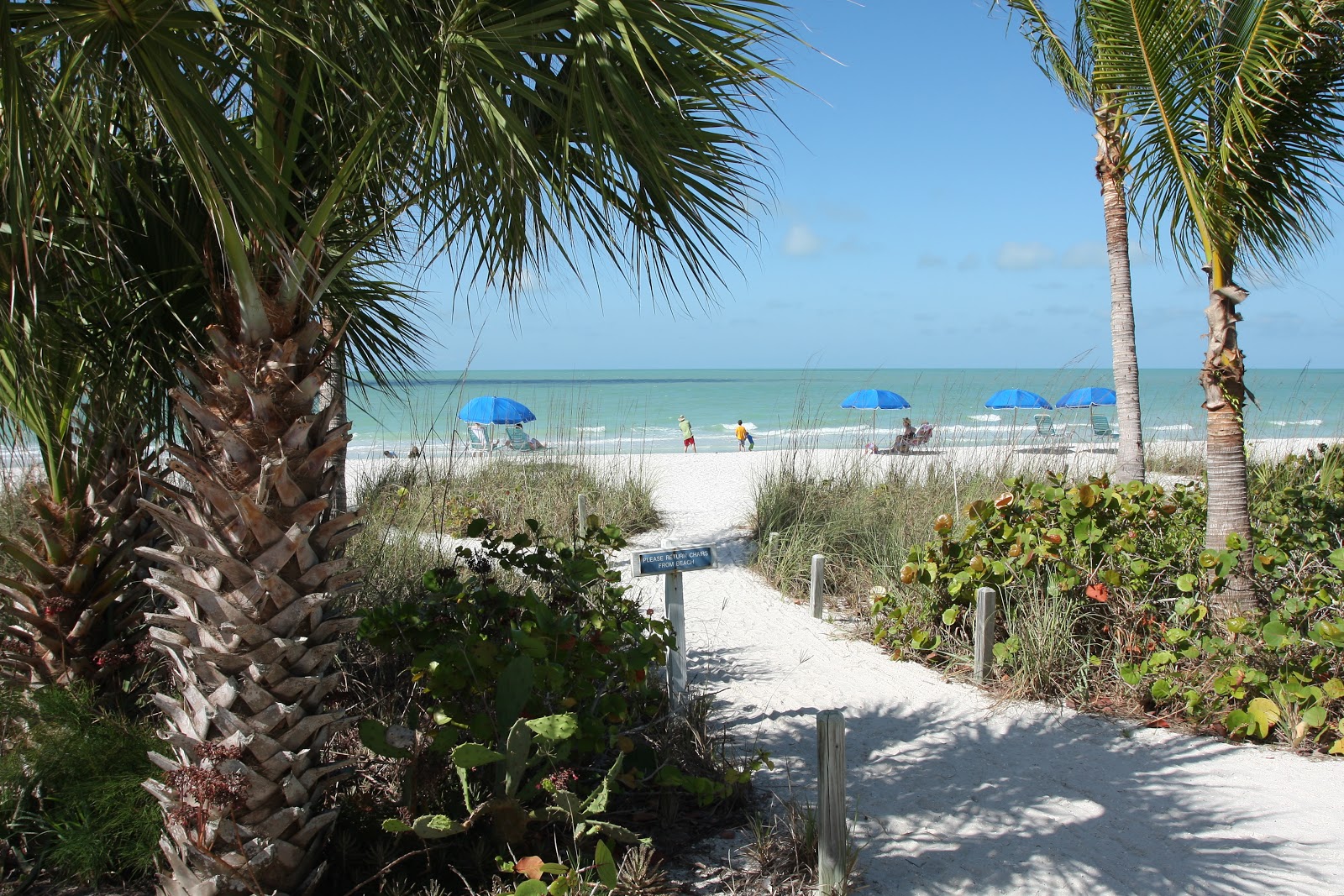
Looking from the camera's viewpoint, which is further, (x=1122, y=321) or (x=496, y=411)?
(x=496, y=411)

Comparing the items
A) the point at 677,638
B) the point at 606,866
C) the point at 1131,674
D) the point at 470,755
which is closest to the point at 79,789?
the point at 470,755

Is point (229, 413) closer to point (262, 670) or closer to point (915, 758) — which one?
point (262, 670)

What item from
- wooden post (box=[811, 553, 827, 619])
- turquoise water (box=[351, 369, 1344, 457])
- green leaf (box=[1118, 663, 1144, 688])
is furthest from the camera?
turquoise water (box=[351, 369, 1344, 457])

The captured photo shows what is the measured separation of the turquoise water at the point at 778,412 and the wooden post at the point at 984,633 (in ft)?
6.02

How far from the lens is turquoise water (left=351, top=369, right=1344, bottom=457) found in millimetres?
8844

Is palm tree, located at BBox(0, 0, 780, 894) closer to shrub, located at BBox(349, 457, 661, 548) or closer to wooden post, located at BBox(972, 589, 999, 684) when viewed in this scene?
wooden post, located at BBox(972, 589, 999, 684)

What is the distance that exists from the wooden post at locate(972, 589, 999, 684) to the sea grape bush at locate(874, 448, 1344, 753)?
0.12m

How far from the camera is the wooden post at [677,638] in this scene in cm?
425

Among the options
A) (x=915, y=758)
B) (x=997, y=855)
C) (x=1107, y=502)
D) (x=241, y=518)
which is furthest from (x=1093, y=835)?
(x=241, y=518)

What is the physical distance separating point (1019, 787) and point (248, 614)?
3349 mm

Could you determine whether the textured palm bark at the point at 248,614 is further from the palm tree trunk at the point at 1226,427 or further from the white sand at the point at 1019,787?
the palm tree trunk at the point at 1226,427

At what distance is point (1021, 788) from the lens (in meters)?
3.94

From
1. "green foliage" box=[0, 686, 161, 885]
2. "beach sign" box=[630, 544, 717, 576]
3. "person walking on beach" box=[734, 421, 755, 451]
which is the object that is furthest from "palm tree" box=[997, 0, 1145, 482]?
"person walking on beach" box=[734, 421, 755, 451]

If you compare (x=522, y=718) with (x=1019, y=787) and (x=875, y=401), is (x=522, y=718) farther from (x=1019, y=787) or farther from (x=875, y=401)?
(x=875, y=401)
